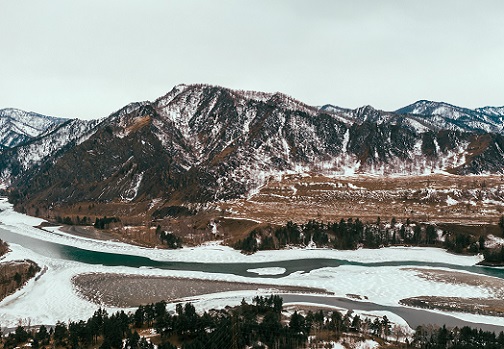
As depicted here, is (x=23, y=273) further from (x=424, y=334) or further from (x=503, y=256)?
(x=503, y=256)

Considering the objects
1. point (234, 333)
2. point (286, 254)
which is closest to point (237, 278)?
point (286, 254)

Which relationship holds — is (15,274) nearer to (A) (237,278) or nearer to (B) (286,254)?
(A) (237,278)

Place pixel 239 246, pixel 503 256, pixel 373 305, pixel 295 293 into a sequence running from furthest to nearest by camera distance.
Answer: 1. pixel 239 246
2. pixel 503 256
3. pixel 295 293
4. pixel 373 305

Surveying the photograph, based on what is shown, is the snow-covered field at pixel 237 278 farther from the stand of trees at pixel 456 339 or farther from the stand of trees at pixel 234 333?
the stand of trees at pixel 456 339

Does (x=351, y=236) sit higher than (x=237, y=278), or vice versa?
(x=351, y=236)

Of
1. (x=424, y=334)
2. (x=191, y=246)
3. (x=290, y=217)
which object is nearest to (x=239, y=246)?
(x=191, y=246)

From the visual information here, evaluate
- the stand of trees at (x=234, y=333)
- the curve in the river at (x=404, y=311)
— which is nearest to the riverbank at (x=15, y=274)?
the stand of trees at (x=234, y=333)
